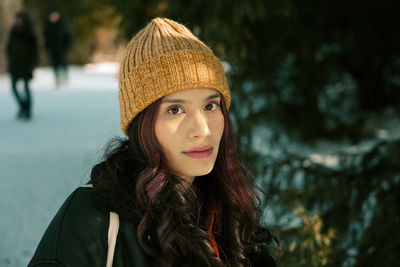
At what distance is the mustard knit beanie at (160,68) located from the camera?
1.45 metres

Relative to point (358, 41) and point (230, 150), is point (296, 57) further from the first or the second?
point (230, 150)

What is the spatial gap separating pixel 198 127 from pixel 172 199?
0.25m

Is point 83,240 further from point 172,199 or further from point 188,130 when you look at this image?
point 188,130

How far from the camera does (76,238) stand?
126 cm

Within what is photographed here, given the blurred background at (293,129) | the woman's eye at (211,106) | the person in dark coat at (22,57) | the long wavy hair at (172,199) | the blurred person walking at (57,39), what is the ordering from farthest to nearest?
the blurred person walking at (57,39)
the person in dark coat at (22,57)
the blurred background at (293,129)
the woman's eye at (211,106)
the long wavy hair at (172,199)

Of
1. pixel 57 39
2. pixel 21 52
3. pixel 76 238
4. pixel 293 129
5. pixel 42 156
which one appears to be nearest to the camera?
pixel 76 238

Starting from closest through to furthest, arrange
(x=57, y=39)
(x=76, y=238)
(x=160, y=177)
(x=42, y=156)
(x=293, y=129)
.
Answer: (x=76, y=238) → (x=160, y=177) → (x=42, y=156) → (x=293, y=129) → (x=57, y=39)

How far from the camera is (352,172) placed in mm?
3227

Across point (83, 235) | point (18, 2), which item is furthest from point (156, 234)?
point (18, 2)

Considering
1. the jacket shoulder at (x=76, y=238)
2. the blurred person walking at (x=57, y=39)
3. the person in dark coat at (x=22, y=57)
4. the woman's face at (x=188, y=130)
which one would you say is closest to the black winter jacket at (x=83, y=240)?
the jacket shoulder at (x=76, y=238)

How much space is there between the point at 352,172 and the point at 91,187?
2.33 meters

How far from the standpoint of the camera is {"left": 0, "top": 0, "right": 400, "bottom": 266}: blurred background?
115 inches

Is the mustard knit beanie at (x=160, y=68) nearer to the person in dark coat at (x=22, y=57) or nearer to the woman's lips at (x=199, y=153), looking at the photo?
the woman's lips at (x=199, y=153)

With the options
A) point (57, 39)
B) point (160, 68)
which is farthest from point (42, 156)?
point (57, 39)
